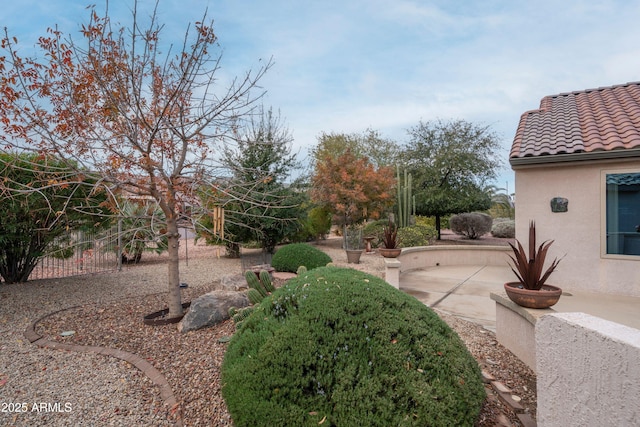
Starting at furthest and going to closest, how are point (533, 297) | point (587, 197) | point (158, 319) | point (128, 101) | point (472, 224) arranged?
point (472, 224) < point (587, 197) < point (158, 319) < point (128, 101) < point (533, 297)

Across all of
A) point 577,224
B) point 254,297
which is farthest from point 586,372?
point 577,224

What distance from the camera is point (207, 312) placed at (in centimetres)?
422

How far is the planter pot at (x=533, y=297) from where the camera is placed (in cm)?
319

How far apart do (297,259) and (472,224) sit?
1488 centimetres

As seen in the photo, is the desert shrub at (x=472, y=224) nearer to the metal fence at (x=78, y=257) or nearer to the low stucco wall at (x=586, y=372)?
the metal fence at (x=78, y=257)

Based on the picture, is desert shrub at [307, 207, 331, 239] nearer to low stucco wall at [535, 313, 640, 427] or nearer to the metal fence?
the metal fence

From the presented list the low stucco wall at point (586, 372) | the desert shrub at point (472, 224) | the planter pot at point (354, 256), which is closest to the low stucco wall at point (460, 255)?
the planter pot at point (354, 256)

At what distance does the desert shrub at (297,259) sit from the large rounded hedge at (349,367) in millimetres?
5400

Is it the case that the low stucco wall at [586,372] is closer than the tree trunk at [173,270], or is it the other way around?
the low stucco wall at [586,372]

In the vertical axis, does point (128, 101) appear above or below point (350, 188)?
above

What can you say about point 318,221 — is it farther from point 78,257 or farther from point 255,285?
point 255,285

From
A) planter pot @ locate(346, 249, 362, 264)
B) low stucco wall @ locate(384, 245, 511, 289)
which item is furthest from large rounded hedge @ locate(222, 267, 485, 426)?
low stucco wall @ locate(384, 245, 511, 289)

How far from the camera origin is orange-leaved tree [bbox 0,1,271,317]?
4234 mm

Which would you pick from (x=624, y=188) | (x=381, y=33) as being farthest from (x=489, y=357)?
(x=381, y=33)
